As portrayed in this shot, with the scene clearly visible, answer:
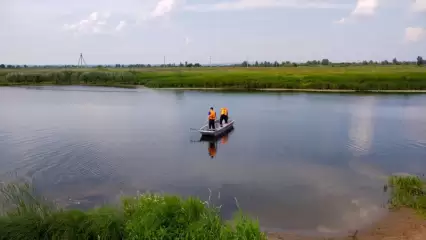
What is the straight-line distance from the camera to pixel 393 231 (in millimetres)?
9477

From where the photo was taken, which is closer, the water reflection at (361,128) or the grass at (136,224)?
the grass at (136,224)

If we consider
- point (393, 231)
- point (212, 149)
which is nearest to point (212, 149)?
point (212, 149)

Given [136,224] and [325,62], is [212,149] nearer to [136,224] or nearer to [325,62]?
[136,224]

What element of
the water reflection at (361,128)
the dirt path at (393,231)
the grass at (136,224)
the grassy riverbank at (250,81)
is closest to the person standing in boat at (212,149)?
the water reflection at (361,128)

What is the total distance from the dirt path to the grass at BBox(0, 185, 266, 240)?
243cm

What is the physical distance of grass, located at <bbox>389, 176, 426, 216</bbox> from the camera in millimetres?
10830

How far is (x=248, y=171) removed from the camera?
14422 mm

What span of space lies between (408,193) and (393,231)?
8.62 ft

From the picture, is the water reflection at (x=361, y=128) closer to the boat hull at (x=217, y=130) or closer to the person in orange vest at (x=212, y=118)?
the boat hull at (x=217, y=130)

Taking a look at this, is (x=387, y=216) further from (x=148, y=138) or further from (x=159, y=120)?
(x=159, y=120)

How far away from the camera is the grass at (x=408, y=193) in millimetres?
10830

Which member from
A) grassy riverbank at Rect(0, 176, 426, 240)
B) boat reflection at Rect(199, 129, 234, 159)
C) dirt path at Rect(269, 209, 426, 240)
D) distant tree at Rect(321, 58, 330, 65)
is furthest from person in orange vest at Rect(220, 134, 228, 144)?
distant tree at Rect(321, 58, 330, 65)

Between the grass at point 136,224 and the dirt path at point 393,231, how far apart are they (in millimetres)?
2431

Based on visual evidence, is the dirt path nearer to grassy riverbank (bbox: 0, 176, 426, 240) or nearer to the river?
the river
